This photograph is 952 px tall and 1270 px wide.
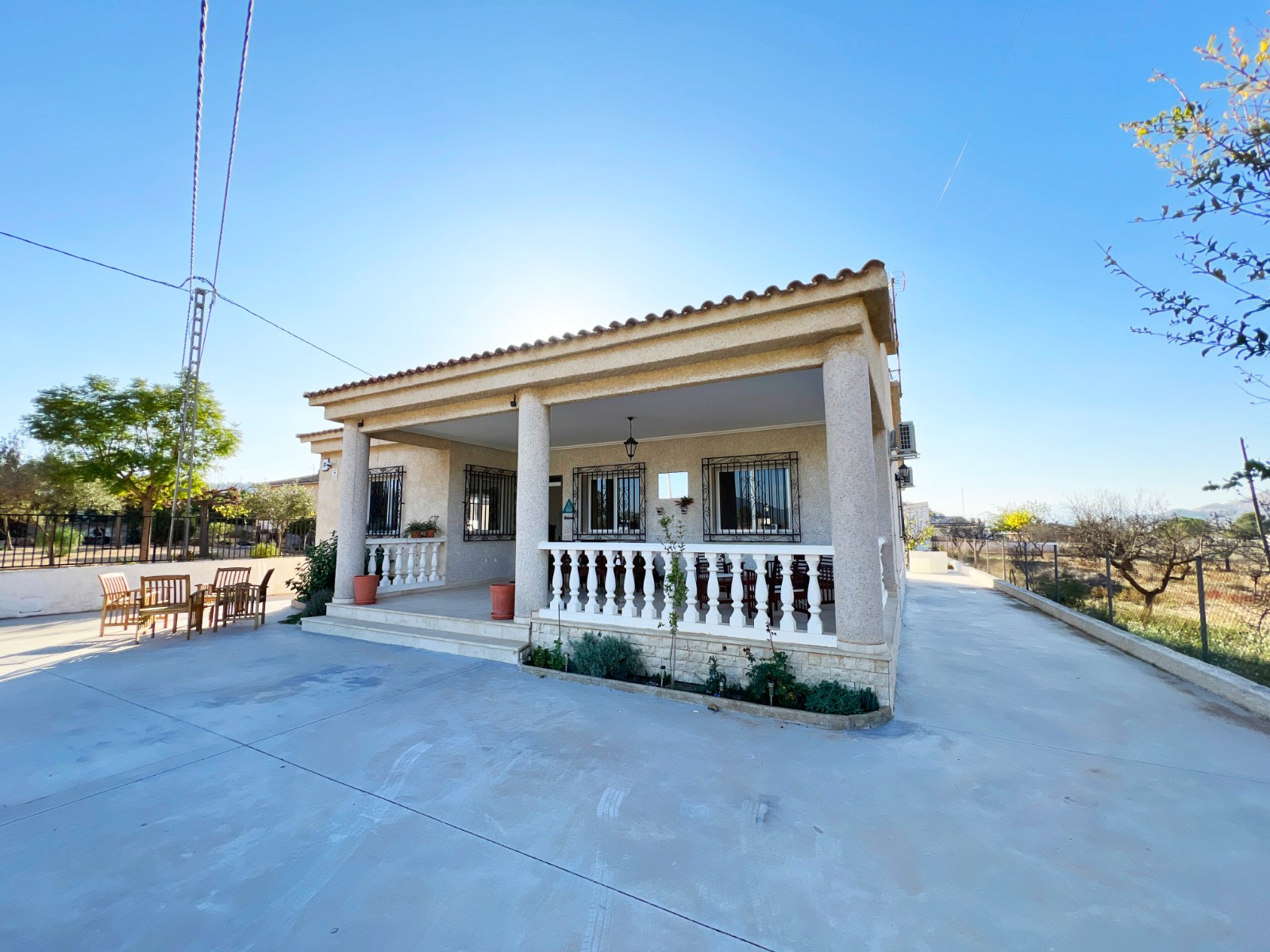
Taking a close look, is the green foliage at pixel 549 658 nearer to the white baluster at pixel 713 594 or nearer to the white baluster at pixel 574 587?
the white baluster at pixel 574 587

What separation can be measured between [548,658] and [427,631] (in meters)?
2.41

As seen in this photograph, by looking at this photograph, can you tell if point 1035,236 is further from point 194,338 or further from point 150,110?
point 194,338

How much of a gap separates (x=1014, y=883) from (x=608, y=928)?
1957 millimetres

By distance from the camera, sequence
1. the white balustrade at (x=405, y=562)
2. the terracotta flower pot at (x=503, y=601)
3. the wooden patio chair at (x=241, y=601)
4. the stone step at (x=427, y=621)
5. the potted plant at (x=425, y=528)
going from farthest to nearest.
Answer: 1. the potted plant at (x=425, y=528)
2. the white balustrade at (x=405, y=562)
3. the wooden patio chair at (x=241, y=601)
4. the terracotta flower pot at (x=503, y=601)
5. the stone step at (x=427, y=621)

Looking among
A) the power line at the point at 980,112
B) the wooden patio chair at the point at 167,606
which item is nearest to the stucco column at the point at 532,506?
the wooden patio chair at the point at 167,606

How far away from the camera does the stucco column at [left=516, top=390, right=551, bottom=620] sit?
6.55 m

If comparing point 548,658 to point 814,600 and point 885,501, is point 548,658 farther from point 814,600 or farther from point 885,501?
point 885,501

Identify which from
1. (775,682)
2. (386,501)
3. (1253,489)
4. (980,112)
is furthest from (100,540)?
(980,112)

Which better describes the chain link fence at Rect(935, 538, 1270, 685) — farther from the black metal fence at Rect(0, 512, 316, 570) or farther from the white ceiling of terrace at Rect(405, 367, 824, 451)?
the black metal fence at Rect(0, 512, 316, 570)

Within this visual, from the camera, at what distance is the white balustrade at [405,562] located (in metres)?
9.50

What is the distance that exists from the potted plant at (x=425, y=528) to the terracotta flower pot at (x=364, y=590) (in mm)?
2113

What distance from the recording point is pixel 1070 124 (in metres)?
5.89

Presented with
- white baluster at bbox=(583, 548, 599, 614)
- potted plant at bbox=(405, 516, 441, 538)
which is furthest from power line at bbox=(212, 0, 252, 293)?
white baluster at bbox=(583, 548, 599, 614)

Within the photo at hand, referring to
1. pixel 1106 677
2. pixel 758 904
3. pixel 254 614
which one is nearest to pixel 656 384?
pixel 758 904
